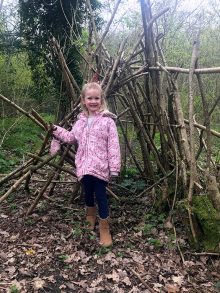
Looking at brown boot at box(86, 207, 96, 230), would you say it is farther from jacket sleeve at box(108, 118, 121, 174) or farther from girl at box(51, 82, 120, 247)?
jacket sleeve at box(108, 118, 121, 174)

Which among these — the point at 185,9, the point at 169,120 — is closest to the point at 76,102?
the point at 169,120

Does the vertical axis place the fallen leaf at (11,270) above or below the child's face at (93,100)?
below

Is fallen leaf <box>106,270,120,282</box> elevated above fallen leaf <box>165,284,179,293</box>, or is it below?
above

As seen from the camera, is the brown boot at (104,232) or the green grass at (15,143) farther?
the green grass at (15,143)

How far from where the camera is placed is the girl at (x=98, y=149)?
325 cm

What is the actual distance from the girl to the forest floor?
26 centimetres

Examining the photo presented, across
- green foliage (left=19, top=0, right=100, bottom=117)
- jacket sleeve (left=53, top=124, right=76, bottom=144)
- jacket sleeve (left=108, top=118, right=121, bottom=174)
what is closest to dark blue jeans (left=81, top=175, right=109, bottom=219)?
jacket sleeve (left=108, top=118, right=121, bottom=174)

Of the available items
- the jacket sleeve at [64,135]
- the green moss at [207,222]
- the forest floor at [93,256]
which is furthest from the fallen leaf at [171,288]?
the jacket sleeve at [64,135]

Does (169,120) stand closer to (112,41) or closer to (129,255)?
(129,255)

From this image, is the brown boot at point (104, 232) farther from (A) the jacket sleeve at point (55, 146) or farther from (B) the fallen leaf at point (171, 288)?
(A) the jacket sleeve at point (55, 146)

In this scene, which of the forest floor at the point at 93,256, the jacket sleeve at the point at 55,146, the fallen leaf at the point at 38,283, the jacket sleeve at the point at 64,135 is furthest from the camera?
the jacket sleeve at the point at 55,146

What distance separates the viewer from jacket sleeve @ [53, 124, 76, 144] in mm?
3525

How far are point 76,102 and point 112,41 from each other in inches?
225

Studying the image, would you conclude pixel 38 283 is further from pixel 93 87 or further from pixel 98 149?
pixel 93 87
